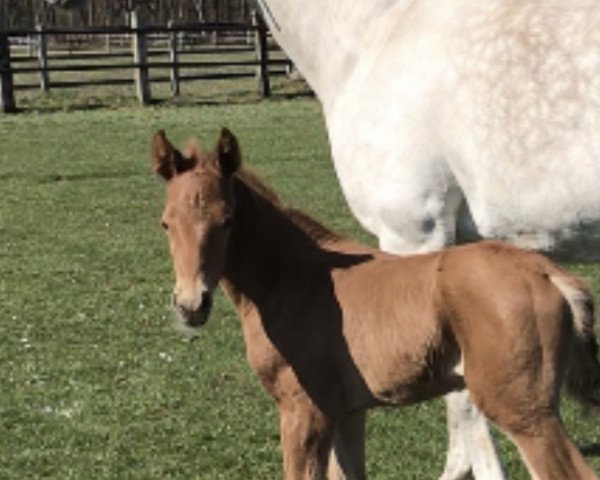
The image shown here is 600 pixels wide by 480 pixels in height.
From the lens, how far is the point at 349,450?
4.07m

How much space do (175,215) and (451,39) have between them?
56.8 inches

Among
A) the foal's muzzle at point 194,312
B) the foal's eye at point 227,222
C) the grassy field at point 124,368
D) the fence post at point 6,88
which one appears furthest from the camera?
the fence post at point 6,88

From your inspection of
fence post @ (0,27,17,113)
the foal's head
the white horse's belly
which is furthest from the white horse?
fence post @ (0,27,17,113)

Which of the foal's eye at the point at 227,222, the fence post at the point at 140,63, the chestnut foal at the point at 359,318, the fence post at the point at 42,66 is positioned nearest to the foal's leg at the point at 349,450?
the chestnut foal at the point at 359,318

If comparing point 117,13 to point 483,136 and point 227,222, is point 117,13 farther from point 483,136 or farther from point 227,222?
point 227,222

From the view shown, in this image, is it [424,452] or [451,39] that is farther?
[424,452]

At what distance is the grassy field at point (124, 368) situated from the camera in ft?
16.4

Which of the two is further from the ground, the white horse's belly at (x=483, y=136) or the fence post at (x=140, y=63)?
the white horse's belly at (x=483, y=136)

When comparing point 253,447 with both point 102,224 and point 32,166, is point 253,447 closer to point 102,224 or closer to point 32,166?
point 102,224

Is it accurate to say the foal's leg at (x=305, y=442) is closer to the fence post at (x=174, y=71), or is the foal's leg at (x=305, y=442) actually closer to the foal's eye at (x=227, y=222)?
the foal's eye at (x=227, y=222)

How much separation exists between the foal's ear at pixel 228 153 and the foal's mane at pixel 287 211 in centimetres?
19

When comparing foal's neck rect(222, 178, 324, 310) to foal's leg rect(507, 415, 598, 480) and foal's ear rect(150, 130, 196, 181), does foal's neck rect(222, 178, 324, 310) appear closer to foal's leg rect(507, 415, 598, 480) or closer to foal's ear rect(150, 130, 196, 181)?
foal's ear rect(150, 130, 196, 181)

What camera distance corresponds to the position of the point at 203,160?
12.1ft

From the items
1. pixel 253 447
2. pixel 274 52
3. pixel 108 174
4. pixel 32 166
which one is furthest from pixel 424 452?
pixel 274 52
